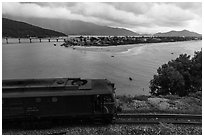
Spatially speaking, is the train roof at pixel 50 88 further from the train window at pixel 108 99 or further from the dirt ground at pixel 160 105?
the dirt ground at pixel 160 105

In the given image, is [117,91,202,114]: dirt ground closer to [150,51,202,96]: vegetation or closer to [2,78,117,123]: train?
[2,78,117,123]: train

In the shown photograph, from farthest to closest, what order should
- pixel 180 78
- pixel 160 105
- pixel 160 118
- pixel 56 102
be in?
pixel 180 78, pixel 160 105, pixel 160 118, pixel 56 102

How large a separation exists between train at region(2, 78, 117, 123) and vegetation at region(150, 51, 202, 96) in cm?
1998

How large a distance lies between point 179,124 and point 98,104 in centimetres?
491

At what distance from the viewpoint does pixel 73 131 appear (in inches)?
443

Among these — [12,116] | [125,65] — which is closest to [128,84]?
[125,65]

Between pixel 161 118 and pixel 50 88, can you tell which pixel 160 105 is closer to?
pixel 161 118

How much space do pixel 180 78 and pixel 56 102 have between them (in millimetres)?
22063

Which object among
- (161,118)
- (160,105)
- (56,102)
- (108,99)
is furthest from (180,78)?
(56,102)

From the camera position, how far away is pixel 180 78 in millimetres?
29109

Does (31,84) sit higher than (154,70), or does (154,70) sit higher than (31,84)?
(31,84)

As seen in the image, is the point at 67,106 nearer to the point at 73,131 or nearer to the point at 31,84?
the point at 73,131

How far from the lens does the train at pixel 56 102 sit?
1091cm

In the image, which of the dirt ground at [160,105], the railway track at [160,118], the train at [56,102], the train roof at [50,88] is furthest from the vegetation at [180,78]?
the train at [56,102]
